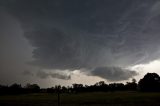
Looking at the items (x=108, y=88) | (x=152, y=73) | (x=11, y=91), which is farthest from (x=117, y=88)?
(x=11, y=91)

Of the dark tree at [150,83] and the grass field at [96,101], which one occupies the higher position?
the dark tree at [150,83]

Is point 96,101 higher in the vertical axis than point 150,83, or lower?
lower

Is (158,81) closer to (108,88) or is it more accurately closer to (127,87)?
(108,88)

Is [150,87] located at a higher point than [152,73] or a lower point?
lower

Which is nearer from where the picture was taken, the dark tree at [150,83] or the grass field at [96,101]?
the grass field at [96,101]

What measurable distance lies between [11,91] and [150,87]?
295 ft

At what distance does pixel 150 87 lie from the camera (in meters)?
116

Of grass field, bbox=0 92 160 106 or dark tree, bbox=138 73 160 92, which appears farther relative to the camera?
dark tree, bbox=138 73 160 92

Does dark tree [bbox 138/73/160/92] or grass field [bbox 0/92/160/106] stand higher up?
dark tree [bbox 138/73/160/92]

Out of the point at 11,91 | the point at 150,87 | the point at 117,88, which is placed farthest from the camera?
the point at 117,88

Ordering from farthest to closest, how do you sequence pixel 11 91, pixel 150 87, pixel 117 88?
1. pixel 117 88
2. pixel 11 91
3. pixel 150 87

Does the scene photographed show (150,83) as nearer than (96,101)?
No

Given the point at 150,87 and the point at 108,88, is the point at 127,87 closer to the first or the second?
the point at 108,88

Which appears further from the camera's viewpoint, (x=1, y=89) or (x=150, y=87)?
(x=1, y=89)
